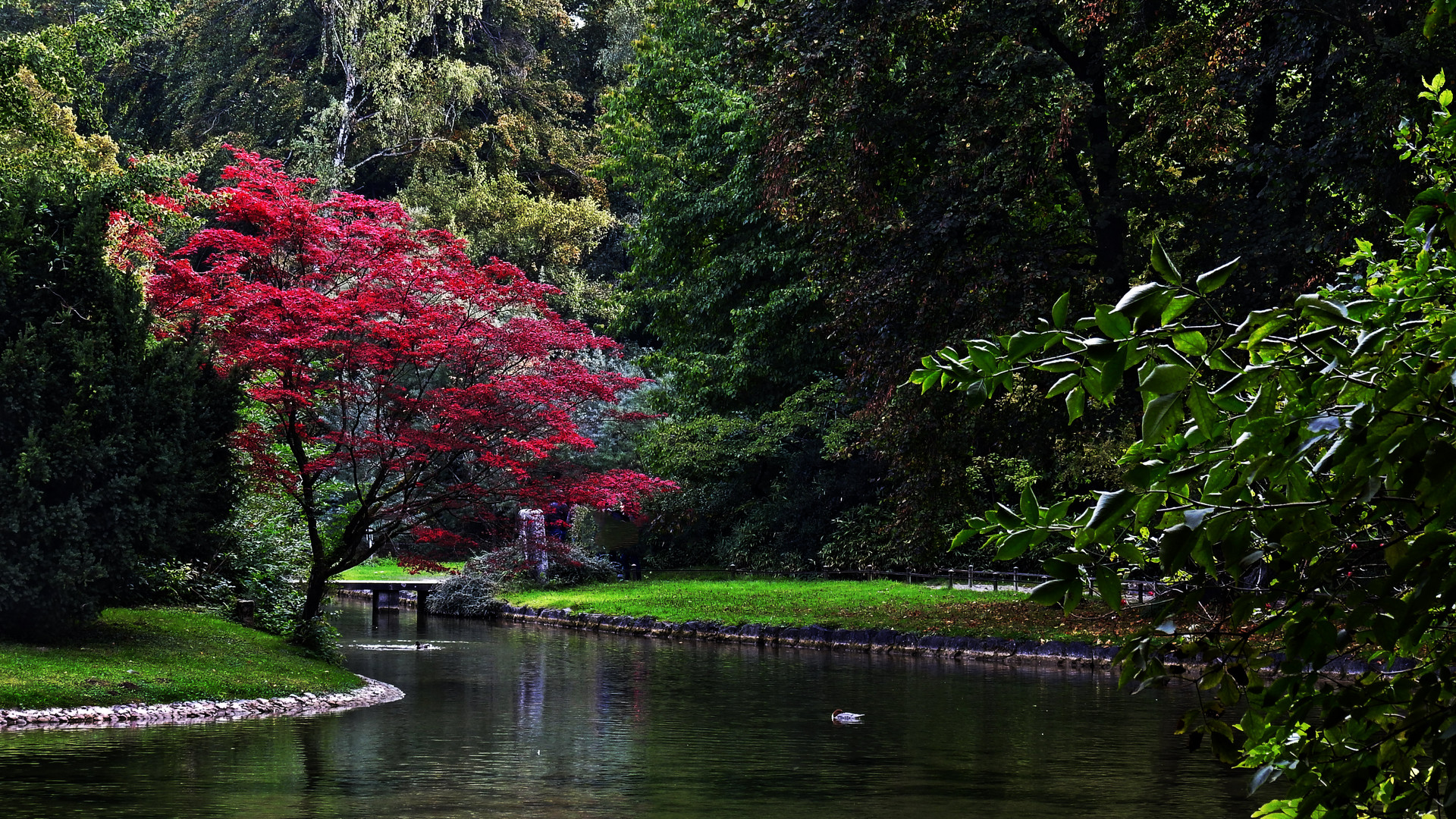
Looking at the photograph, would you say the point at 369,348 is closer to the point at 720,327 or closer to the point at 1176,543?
the point at 1176,543

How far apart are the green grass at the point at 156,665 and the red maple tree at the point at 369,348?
50.5 inches

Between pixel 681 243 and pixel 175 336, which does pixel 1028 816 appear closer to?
pixel 175 336

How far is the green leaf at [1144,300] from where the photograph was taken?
1.90 meters

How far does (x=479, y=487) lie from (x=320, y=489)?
4305mm

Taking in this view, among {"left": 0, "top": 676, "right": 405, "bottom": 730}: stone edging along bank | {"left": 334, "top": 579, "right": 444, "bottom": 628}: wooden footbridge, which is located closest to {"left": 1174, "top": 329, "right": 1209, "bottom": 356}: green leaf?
{"left": 0, "top": 676, "right": 405, "bottom": 730}: stone edging along bank

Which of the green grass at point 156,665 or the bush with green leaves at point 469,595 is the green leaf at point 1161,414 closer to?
the green grass at point 156,665

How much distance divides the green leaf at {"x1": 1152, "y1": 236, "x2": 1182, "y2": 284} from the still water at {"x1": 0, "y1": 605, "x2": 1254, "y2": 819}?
285 inches

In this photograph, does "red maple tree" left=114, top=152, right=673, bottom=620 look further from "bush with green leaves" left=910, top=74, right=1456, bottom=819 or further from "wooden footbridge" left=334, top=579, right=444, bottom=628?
"bush with green leaves" left=910, top=74, right=1456, bottom=819

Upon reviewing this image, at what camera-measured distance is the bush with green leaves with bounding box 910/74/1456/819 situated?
189cm

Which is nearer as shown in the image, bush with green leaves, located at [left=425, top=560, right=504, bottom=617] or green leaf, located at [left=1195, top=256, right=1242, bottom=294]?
green leaf, located at [left=1195, top=256, right=1242, bottom=294]

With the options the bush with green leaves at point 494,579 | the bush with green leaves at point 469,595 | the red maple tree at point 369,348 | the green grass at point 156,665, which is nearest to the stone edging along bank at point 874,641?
the bush with green leaves at point 469,595

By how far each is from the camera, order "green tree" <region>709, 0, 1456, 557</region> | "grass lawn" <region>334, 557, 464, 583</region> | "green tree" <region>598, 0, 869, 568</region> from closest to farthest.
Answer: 1. "green tree" <region>709, 0, 1456, 557</region>
2. "green tree" <region>598, 0, 869, 568</region>
3. "grass lawn" <region>334, 557, 464, 583</region>

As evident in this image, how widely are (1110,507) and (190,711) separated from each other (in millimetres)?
12409

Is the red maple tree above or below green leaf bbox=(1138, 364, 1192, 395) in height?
above
